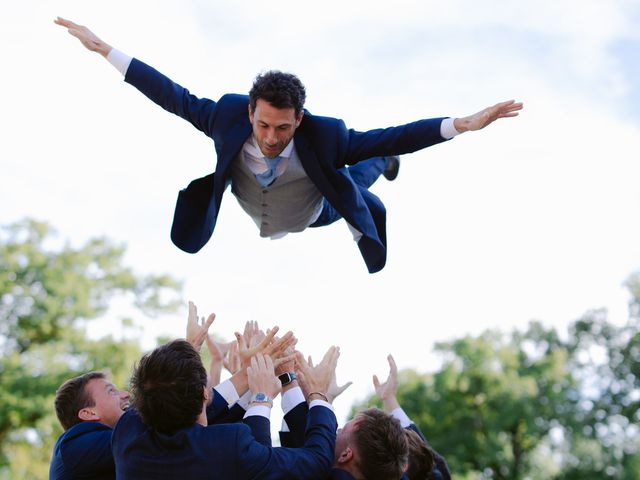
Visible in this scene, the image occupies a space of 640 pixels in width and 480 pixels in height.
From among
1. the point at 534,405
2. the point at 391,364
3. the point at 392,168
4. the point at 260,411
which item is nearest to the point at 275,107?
the point at 391,364

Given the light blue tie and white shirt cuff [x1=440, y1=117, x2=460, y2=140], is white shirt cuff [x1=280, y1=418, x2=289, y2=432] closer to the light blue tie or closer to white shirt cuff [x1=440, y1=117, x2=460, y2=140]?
the light blue tie

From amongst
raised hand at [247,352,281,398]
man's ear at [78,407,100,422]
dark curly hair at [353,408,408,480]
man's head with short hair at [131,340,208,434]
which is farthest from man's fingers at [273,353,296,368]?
man's ear at [78,407,100,422]

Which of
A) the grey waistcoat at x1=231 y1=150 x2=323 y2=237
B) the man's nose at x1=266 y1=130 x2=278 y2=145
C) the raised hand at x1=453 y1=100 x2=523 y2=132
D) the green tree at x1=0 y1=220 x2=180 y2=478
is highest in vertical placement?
the raised hand at x1=453 y1=100 x2=523 y2=132

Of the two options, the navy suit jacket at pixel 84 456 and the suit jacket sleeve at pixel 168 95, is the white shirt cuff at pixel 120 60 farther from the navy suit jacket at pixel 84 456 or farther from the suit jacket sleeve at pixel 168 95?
the navy suit jacket at pixel 84 456

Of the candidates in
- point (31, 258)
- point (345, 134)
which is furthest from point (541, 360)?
point (345, 134)

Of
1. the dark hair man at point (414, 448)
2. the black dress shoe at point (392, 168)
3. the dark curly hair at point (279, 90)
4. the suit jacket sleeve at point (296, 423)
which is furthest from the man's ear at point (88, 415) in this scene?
the black dress shoe at point (392, 168)

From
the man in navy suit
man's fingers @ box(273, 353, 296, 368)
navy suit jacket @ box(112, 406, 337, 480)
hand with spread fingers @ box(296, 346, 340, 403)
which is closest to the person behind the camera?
navy suit jacket @ box(112, 406, 337, 480)

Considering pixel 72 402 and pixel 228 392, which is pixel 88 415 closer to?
pixel 72 402

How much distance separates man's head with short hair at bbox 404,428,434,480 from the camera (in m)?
4.13

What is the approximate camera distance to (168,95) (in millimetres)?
4875

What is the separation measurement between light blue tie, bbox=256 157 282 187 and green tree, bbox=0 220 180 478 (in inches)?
621

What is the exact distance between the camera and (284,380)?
157 inches

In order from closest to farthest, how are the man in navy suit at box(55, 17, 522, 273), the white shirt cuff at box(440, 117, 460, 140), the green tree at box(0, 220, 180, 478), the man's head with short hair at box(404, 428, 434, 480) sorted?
1. the man's head with short hair at box(404, 428, 434, 480)
2. the white shirt cuff at box(440, 117, 460, 140)
3. the man in navy suit at box(55, 17, 522, 273)
4. the green tree at box(0, 220, 180, 478)

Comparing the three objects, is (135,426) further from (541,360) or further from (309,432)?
(541,360)
